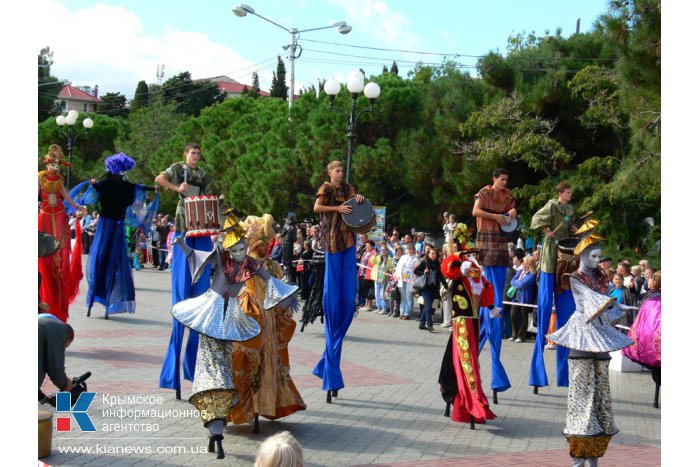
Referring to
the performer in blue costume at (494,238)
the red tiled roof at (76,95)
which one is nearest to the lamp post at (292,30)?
the performer in blue costume at (494,238)

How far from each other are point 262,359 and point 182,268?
147cm

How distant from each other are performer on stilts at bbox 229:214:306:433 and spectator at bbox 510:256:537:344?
7671 mm

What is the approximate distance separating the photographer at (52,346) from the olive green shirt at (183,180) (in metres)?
3.82

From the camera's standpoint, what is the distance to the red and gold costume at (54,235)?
11.5m

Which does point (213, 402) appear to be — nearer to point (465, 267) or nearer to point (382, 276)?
point (465, 267)

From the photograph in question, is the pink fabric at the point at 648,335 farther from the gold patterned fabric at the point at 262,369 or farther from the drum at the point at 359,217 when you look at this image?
the gold patterned fabric at the point at 262,369

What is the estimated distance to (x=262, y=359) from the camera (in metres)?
7.77

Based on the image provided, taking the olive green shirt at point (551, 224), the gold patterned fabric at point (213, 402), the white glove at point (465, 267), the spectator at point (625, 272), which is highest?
the olive green shirt at point (551, 224)

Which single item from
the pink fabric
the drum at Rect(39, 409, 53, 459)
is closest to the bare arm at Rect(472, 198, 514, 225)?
the pink fabric

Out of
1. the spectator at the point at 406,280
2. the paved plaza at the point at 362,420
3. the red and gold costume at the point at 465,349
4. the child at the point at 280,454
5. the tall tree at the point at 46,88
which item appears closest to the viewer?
the child at the point at 280,454

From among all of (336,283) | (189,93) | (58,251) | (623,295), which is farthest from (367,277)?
(189,93)

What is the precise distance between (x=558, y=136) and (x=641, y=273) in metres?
8.05

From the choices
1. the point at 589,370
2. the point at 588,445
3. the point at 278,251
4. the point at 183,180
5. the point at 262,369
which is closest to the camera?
the point at 588,445

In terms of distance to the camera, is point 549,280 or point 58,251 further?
point 58,251
